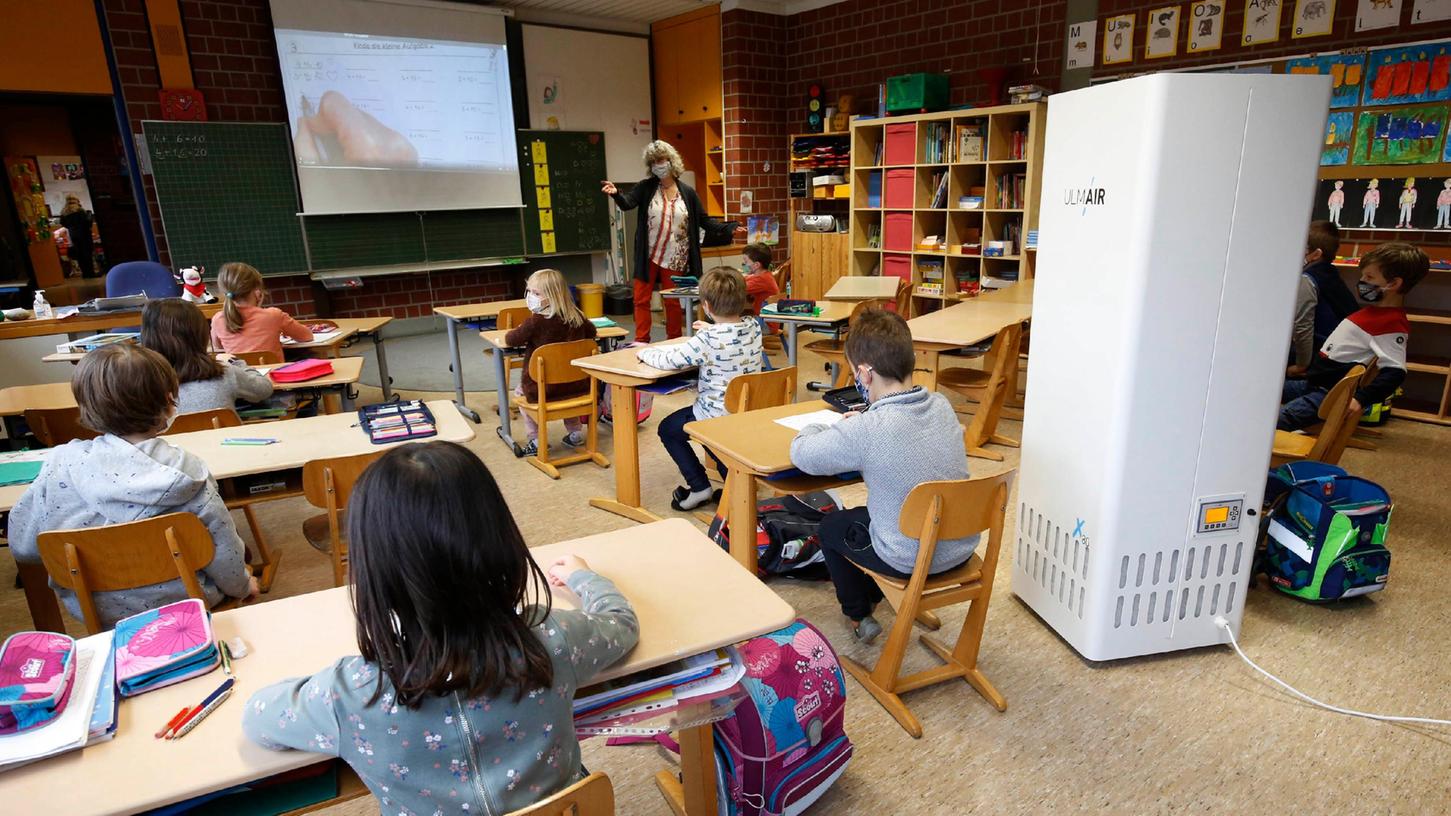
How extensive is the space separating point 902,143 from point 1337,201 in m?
3.07

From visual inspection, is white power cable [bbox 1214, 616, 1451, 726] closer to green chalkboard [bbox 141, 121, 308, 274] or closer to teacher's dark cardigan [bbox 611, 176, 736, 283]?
teacher's dark cardigan [bbox 611, 176, 736, 283]

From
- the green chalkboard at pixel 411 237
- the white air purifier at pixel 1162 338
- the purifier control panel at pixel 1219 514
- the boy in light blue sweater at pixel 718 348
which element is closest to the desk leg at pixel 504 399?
the boy in light blue sweater at pixel 718 348

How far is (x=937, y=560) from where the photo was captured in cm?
210

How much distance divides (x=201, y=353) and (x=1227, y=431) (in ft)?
11.4

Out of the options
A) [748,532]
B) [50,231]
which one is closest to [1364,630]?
[748,532]

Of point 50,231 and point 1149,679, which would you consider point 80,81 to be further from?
point 1149,679

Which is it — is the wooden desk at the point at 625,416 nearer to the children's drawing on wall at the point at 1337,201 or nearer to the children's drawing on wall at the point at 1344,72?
the children's drawing on wall at the point at 1344,72

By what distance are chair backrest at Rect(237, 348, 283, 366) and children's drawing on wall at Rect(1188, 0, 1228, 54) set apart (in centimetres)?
583

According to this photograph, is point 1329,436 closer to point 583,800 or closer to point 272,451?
point 583,800

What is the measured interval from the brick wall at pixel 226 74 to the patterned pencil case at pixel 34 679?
6556 mm

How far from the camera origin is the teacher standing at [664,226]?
19.3ft

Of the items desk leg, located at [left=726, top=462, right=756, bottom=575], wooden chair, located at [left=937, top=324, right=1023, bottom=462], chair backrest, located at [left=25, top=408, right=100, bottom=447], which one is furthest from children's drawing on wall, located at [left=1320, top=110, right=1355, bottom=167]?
chair backrest, located at [left=25, top=408, right=100, bottom=447]

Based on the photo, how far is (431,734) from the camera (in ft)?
3.43

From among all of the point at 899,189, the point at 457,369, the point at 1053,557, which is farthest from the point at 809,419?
the point at 899,189
